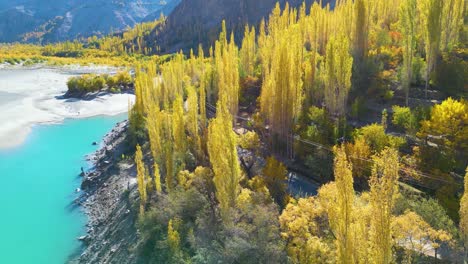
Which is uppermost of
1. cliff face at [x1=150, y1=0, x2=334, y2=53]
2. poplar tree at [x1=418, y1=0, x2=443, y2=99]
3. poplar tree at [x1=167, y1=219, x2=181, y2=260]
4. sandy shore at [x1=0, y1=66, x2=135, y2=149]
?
cliff face at [x1=150, y1=0, x2=334, y2=53]

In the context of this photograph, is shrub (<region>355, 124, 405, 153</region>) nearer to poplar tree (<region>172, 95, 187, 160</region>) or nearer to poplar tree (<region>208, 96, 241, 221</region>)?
poplar tree (<region>208, 96, 241, 221</region>)

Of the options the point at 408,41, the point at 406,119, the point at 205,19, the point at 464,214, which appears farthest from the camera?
the point at 205,19

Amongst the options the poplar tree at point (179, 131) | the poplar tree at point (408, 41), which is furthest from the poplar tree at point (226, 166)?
the poplar tree at point (408, 41)

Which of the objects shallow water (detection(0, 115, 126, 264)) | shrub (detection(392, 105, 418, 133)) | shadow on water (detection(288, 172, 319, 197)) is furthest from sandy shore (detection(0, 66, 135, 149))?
shrub (detection(392, 105, 418, 133))

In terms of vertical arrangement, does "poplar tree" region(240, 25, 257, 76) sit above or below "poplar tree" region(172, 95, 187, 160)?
above

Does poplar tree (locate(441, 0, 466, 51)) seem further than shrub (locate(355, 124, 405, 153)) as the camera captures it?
Yes

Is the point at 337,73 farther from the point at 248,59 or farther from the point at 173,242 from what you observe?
the point at 248,59

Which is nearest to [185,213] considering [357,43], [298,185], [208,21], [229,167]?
[229,167]

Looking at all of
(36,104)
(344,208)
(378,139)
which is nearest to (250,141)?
(378,139)
